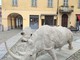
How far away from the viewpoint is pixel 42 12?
3186 centimetres

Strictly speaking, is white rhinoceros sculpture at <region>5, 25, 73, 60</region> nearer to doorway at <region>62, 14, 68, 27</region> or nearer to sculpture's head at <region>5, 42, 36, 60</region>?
sculpture's head at <region>5, 42, 36, 60</region>

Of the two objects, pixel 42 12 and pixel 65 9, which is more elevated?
pixel 65 9

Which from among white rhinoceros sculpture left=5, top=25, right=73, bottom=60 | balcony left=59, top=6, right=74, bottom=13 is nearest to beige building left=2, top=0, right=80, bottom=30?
balcony left=59, top=6, right=74, bottom=13

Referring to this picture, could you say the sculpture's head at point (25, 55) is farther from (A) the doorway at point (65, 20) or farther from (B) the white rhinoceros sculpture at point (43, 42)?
(A) the doorway at point (65, 20)

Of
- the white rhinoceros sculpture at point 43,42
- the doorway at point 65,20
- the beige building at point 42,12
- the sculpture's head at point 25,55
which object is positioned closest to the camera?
the sculpture's head at point 25,55

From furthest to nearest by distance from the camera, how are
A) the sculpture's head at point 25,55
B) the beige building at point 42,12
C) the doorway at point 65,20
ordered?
the doorway at point 65,20, the beige building at point 42,12, the sculpture's head at point 25,55

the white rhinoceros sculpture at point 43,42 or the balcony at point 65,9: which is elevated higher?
the balcony at point 65,9

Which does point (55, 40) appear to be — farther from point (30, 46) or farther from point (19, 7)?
point (19, 7)

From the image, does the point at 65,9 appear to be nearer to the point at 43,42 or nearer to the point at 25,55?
the point at 43,42

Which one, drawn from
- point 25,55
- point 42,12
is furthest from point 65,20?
point 25,55

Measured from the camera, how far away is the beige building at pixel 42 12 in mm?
31172

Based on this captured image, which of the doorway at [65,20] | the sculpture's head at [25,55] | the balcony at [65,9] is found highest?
the balcony at [65,9]

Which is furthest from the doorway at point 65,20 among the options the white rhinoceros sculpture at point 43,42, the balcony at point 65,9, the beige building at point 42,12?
the white rhinoceros sculpture at point 43,42

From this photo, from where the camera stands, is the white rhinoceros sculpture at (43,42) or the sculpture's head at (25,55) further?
the white rhinoceros sculpture at (43,42)
